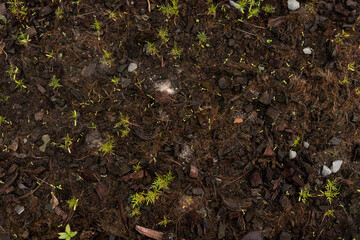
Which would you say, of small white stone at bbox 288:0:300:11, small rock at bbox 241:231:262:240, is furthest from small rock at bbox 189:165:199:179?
small white stone at bbox 288:0:300:11

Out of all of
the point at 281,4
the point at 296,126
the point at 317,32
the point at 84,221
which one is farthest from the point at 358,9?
the point at 84,221

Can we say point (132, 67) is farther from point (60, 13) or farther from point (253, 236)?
point (253, 236)

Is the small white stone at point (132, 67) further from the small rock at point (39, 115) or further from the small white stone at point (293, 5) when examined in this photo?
the small white stone at point (293, 5)

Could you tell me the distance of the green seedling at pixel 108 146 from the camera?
9.21ft

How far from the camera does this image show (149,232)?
2.74 meters

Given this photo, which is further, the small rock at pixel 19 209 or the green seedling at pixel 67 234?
the small rock at pixel 19 209

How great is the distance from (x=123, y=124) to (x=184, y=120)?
0.58 m

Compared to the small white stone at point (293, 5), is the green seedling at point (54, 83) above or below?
below

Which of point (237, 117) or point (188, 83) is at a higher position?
point (188, 83)

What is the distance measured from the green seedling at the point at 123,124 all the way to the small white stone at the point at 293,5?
196cm

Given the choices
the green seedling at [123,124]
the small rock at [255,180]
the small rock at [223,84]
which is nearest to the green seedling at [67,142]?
the green seedling at [123,124]

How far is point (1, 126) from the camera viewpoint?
2920 mm

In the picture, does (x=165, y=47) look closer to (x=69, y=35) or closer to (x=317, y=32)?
(x=69, y=35)

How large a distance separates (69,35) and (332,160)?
2.84m
